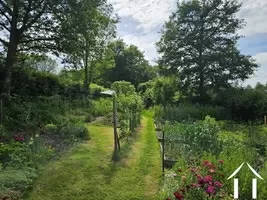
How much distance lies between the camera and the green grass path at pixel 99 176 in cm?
525

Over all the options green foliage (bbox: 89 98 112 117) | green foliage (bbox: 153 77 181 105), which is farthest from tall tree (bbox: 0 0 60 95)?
green foliage (bbox: 153 77 181 105)

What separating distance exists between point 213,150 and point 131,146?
2.80m

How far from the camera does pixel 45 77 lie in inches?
672

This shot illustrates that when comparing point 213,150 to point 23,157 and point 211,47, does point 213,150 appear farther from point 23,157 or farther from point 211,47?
point 211,47

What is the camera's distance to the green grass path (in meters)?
5.25

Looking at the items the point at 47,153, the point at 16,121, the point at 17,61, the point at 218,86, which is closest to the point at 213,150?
the point at 47,153

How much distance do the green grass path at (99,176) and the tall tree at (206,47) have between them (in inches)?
610

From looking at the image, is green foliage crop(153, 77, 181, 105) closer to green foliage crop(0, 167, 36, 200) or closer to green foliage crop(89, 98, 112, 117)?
green foliage crop(89, 98, 112, 117)

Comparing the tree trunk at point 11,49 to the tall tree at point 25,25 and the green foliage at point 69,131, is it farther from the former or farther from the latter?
the green foliage at point 69,131

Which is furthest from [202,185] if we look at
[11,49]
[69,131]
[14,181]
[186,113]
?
[186,113]

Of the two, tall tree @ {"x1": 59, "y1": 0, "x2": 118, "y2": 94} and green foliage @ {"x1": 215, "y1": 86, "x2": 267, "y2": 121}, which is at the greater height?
tall tree @ {"x1": 59, "y1": 0, "x2": 118, "y2": 94}

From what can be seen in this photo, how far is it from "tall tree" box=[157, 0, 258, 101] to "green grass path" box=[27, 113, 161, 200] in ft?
50.8

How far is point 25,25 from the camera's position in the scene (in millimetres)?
12891

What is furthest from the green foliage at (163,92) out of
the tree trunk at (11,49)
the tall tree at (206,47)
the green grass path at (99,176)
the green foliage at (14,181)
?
the green foliage at (14,181)
